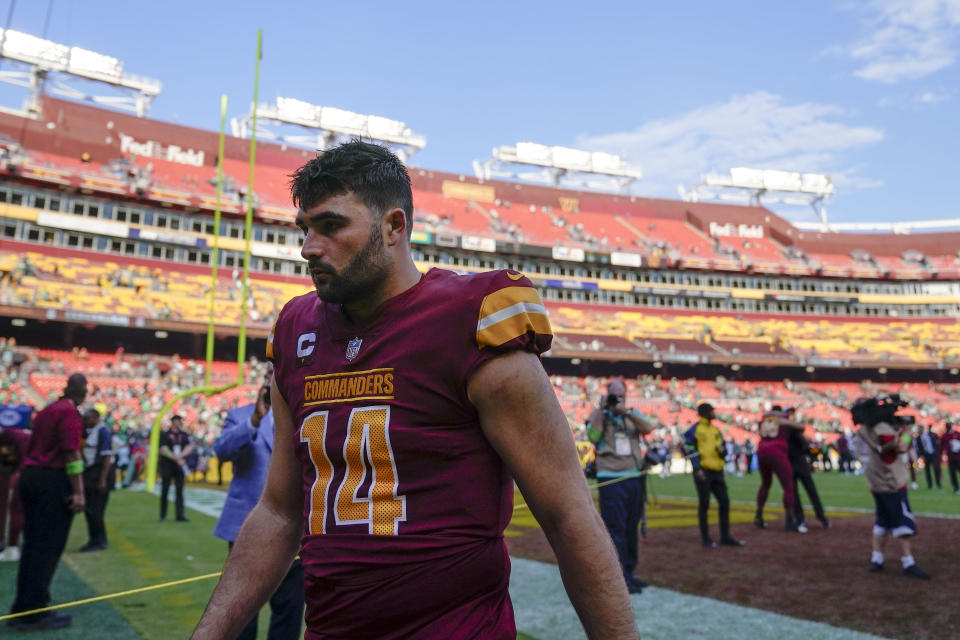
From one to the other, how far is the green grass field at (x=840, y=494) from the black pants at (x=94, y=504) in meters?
11.9

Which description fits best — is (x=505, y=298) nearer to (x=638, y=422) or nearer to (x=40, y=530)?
(x=40, y=530)

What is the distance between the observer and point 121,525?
11.8m

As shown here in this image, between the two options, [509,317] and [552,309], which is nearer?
[509,317]

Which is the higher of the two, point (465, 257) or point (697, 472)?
point (465, 257)

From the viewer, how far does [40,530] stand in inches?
220

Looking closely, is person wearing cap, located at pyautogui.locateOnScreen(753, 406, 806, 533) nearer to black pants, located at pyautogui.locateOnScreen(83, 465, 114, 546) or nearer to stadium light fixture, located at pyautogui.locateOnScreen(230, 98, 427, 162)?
black pants, located at pyautogui.locateOnScreen(83, 465, 114, 546)

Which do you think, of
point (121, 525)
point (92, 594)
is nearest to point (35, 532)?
point (92, 594)

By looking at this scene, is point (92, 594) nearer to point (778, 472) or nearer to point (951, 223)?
point (778, 472)

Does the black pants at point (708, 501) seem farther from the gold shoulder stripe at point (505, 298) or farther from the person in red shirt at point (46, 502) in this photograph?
the gold shoulder stripe at point (505, 298)

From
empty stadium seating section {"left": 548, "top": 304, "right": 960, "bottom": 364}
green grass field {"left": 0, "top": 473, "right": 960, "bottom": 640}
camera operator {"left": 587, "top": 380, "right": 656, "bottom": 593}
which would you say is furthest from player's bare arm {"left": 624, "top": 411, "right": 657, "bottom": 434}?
empty stadium seating section {"left": 548, "top": 304, "right": 960, "bottom": 364}

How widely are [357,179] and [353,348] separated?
1.48 ft

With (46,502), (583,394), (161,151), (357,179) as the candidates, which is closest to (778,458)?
(46,502)

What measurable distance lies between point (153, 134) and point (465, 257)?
Answer: 2358 cm

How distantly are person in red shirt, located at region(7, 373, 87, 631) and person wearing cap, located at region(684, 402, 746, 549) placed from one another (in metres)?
7.57
